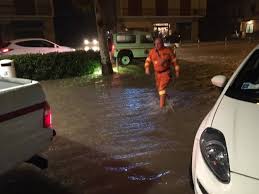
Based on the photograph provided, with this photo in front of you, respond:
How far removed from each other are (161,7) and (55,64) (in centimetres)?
3126

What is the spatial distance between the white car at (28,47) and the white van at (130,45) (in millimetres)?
2229

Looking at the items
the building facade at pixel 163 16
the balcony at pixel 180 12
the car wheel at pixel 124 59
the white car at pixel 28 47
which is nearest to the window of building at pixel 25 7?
the building facade at pixel 163 16

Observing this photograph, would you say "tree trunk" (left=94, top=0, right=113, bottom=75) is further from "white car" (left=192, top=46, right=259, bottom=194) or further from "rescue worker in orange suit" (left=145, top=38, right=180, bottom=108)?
"white car" (left=192, top=46, right=259, bottom=194)

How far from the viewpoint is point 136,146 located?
6223mm

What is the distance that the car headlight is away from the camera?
3008 mm

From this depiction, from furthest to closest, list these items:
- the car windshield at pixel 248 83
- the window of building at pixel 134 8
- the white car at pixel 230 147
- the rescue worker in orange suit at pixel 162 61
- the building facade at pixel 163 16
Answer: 1. the window of building at pixel 134 8
2. the building facade at pixel 163 16
3. the rescue worker in orange suit at pixel 162 61
4. the car windshield at pixel 248 83
5. the white car at pixel 230 147

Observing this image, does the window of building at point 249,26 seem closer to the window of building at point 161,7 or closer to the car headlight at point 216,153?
the window of building at point 161,7

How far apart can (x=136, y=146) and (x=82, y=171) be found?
1248 millimetres

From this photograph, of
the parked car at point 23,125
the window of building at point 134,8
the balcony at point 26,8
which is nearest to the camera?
the parked car at point 23,125

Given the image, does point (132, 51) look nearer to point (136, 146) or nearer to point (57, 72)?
point (57, 72)

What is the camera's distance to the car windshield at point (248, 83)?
12.2ft

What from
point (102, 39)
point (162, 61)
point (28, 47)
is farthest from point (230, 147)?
point (28, 47)

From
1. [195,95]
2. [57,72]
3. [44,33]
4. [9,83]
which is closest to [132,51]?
[57,72]

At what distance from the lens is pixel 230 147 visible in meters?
3.09
